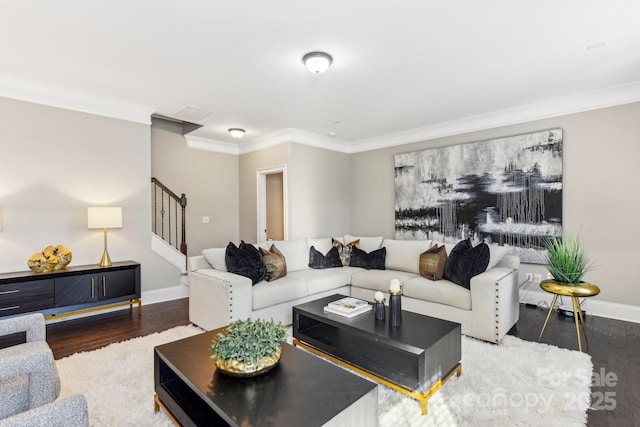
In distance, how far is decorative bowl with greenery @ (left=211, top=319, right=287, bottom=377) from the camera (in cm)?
158

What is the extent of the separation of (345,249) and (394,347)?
2.58 metres

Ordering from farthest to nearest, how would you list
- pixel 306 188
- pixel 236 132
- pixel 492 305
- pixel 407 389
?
pixel 306 188 → pixel 236 132 → pixel 492 305 → pixel 407 389

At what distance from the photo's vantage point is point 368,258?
14.4 feet

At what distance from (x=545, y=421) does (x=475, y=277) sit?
1.40 metres

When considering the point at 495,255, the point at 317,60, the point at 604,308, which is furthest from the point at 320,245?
the point at 604,308

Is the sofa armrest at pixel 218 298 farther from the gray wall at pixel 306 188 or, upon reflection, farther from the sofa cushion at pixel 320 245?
Answer: the gray wall at pixel 306 188

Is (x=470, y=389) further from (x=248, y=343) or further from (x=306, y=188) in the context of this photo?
(x=306, y=188)

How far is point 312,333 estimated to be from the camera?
273 centimetres

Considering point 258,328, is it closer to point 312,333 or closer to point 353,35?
point 312,333

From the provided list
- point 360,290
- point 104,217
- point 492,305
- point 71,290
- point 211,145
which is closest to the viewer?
point 492,305

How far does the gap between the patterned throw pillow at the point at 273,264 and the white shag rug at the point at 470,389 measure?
133 centimetres

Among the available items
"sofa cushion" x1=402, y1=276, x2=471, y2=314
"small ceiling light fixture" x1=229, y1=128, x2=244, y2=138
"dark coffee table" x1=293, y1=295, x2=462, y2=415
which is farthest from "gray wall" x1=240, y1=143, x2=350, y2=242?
"dark coffee table" x1=293, y1=295, x2=462, y2=415

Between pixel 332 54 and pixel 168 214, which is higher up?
pixel 332 54

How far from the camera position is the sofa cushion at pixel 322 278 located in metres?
3.74
